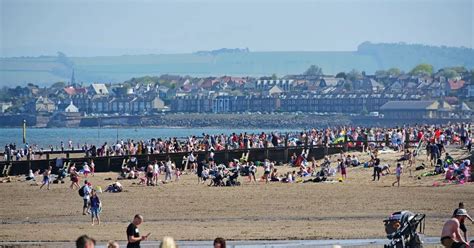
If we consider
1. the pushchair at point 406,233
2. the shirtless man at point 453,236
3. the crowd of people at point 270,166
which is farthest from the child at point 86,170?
the shirtless man at point 453,236

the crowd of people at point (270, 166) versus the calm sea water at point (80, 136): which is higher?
the crowd of people at point (270, 166)

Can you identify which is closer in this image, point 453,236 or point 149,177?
point 453,236

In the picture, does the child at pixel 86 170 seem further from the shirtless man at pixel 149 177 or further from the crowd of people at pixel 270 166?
the shirtless man at pixel 149 177

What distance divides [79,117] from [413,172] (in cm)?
14857

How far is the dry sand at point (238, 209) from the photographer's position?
24562mm

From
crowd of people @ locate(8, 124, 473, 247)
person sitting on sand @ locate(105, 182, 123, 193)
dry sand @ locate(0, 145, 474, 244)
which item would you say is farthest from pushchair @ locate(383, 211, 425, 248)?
person sitting on sand @ locate(105, 182, 123, 193)

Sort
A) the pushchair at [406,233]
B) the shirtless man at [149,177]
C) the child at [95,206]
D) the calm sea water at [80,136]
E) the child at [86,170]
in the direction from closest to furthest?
1. the pushchair at [406,233]
2. the child at [95,206]
3. the shirtless man at [149,177]
4. the child at [86,170]
5. the calm sea water at [80,136]

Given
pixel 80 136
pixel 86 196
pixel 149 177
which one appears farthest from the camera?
pixel 80 136

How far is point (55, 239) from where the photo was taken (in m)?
23.7

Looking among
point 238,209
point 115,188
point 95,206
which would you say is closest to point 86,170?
point 115,188

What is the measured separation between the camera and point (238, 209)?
2905cm

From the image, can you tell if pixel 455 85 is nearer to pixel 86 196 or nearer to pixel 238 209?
pixel 238 209

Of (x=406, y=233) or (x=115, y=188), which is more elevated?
(x=406, y=233)

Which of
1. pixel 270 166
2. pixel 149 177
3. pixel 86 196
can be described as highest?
pixel 270 166
